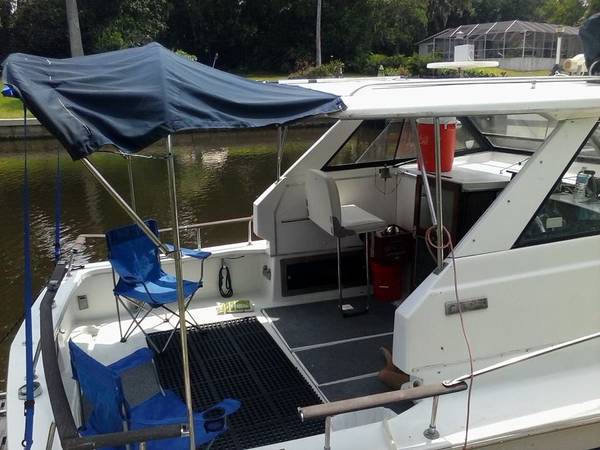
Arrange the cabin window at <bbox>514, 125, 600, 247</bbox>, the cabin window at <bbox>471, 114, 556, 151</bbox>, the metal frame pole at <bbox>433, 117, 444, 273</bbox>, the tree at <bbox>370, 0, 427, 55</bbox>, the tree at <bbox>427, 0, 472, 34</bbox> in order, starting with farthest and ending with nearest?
the tree at <bbox>427, 0, 472, 34</bbox> → the tree at <bbox>370, 0, 427, 55</bbox> → the cabin window at <bbox>471, 114, 556, 151</bbox> → the cabin window at <bbox>514, 125, 600, 247</bbox> → the metal frame pole at <bbox>433, 117, 444, 273</bbox>

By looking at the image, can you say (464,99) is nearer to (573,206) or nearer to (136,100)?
(573,206)

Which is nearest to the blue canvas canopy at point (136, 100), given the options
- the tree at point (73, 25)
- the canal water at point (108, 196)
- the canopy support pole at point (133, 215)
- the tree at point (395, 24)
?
the canopy support pole at point (133, 215)

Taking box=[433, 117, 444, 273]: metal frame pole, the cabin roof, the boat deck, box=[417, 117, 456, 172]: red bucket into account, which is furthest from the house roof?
box=[433, 117, 444, 273]: metal frame pole

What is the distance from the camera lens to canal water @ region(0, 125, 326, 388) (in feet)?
28.2

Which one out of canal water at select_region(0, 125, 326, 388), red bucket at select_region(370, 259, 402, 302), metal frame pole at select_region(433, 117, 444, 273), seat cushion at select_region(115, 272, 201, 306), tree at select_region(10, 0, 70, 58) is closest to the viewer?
metal frame pole at select_region(433, 117, 444, 273)

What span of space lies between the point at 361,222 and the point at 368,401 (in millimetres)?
2014

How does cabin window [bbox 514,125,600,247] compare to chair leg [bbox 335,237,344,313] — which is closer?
cabin window [bbox 514,125,600,247]

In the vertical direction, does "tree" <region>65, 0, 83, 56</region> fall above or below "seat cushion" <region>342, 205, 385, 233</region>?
above

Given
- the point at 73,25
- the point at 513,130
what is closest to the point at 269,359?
the point at 513,130

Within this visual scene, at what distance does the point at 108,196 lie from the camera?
12.3 metres

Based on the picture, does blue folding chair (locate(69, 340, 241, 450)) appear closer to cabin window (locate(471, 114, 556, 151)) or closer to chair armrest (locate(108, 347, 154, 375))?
chair armrest (locate(108, 347, 154, 375))

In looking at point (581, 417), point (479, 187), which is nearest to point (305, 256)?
point (479, 187)

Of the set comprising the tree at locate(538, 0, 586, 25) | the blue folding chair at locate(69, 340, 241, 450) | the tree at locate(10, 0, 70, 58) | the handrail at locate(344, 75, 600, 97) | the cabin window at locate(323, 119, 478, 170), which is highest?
the tree at locate(538, 0, 586, 25)

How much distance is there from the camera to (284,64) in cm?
3553
